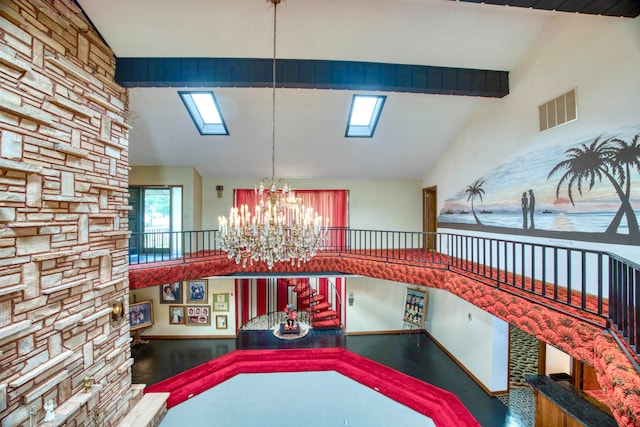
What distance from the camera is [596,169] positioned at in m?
3.65

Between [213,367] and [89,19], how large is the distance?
23.7 feet

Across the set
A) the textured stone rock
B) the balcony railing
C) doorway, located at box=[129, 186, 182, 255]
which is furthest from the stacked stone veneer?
→ doorway, located at box=[129, 186, 182, 255]

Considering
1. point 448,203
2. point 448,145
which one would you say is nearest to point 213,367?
point 448,203

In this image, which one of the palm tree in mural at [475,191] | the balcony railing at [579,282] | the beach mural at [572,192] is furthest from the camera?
the palm tree in mural at [475,191]

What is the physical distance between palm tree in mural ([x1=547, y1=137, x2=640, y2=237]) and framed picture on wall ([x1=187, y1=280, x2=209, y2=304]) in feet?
29.0

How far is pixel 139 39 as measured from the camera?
4.14 m

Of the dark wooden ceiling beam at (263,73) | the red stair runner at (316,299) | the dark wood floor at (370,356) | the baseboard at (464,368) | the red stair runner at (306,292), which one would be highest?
→ the dark wooden ceiling beam at (263,73)

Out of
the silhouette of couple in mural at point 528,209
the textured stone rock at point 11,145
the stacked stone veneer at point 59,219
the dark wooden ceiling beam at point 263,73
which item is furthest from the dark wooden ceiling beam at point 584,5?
the textured stone rock at point 11,145

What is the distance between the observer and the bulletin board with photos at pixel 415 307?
8.03m

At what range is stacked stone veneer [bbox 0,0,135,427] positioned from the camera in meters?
2.66

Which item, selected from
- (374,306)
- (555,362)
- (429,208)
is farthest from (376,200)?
(555,362)

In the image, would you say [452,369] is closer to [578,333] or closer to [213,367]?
[578,333]

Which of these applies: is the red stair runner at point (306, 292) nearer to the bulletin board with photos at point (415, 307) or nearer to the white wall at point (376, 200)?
the white wall at point (376, 200)

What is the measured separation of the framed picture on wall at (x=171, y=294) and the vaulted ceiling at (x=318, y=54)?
171 inches
